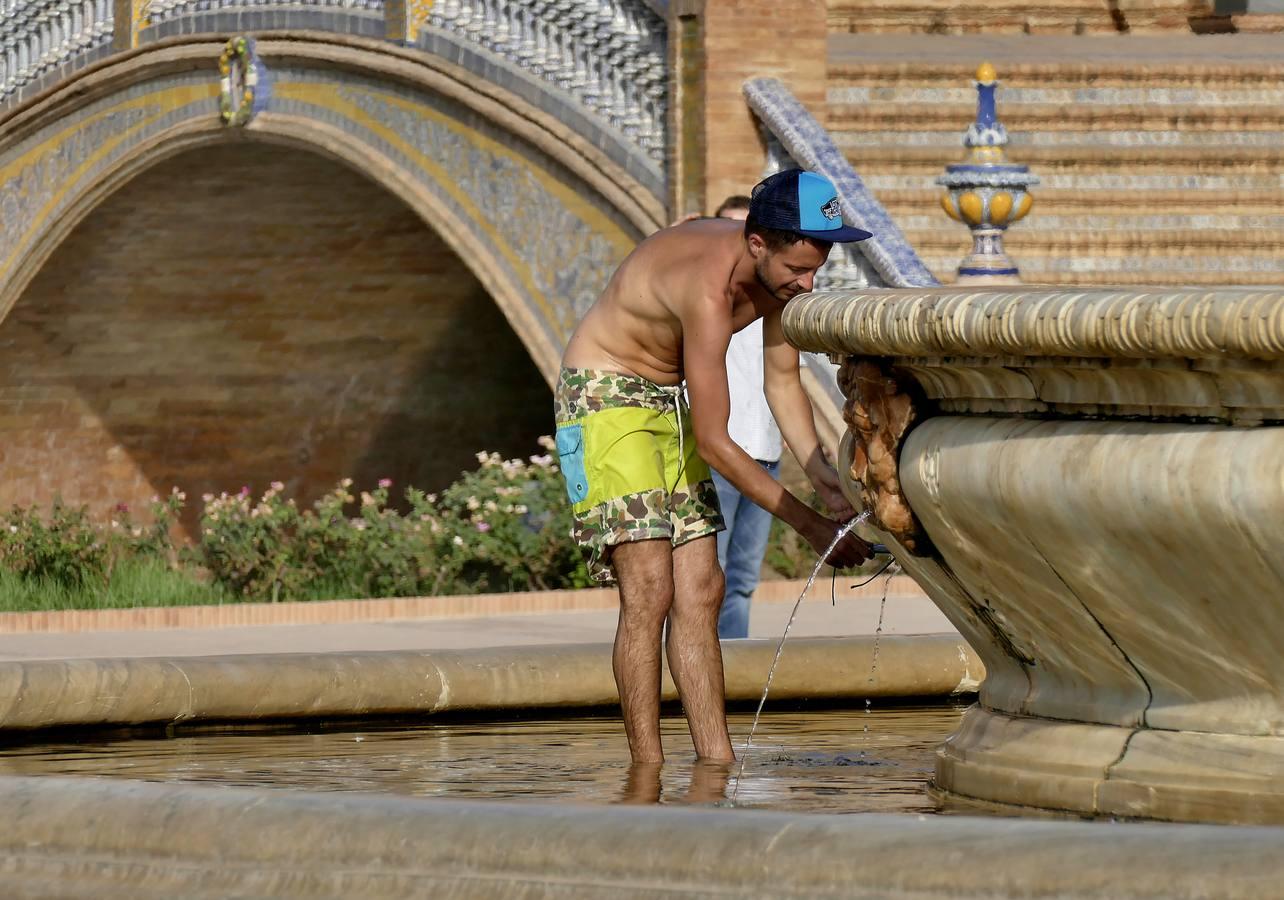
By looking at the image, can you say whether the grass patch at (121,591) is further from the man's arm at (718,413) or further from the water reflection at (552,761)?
the man's arm at (718,413)

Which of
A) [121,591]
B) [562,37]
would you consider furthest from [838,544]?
[121,591]

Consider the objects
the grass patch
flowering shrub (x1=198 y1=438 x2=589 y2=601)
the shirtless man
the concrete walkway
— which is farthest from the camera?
the grass patch

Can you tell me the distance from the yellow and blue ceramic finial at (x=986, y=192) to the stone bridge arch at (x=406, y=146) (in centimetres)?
254

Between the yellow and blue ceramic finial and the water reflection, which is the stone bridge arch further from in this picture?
the water reflection

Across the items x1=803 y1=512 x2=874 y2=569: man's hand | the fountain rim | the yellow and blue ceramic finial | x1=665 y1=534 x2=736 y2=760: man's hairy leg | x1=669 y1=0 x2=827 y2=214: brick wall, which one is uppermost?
x1=669 y1=0 x2=827 y2=214: brick wall

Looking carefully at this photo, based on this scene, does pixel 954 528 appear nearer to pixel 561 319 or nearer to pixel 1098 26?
pixel 561 319

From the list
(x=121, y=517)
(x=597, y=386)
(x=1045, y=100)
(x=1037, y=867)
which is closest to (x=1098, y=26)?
(x=1045, y=100)

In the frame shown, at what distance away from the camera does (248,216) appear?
19.8 metres

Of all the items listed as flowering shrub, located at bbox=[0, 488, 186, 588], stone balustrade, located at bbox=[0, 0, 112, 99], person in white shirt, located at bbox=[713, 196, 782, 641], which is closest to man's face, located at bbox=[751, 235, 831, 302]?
person in white shirt, located at bbox=[713, 196, 782, 641]

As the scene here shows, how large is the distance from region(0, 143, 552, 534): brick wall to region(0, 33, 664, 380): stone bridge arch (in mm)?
926

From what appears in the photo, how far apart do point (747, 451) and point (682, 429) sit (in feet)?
8.01

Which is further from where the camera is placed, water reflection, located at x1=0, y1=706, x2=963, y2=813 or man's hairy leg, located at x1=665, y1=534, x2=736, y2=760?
man's hairy leg, located at x1=665, y1=534, x2=736, y2=760

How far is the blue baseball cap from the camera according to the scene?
5.81m

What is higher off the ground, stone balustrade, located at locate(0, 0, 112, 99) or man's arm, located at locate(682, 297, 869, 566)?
stone balustrade, located at locate(0, 0, 112, 99)
